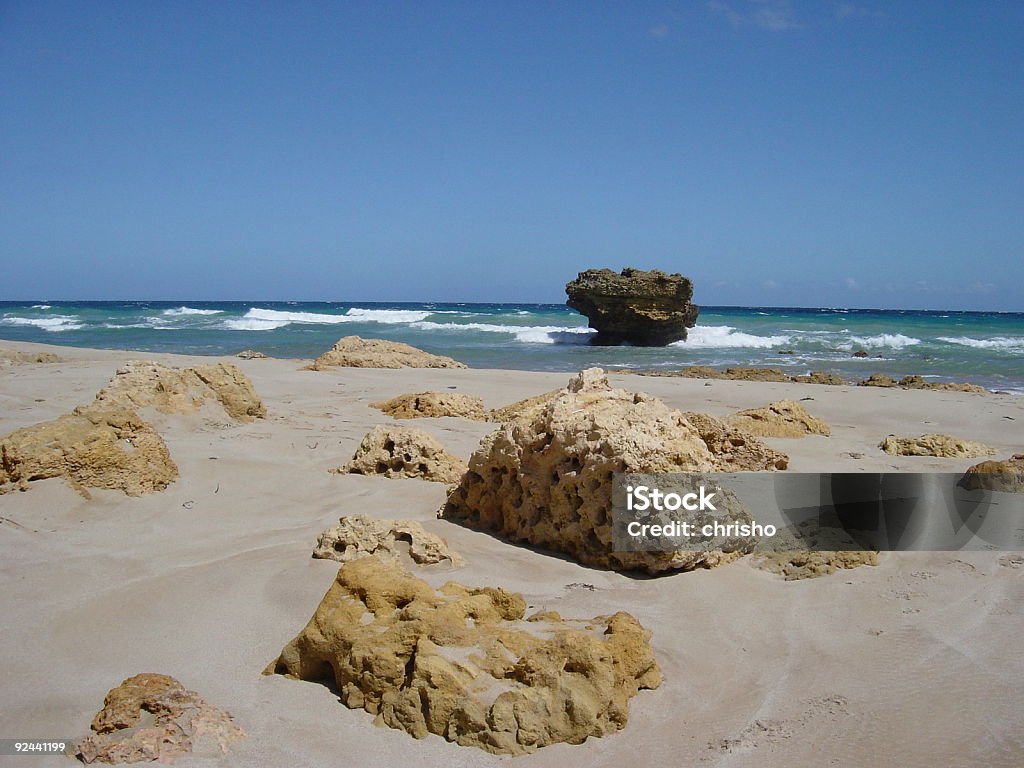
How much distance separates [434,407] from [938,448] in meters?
4.56

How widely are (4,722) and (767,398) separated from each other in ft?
30.7

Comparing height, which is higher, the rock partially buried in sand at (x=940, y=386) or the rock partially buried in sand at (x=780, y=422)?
the rock partially buried in sand at (x=780, y=422)

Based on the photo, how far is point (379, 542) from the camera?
11.8 ft

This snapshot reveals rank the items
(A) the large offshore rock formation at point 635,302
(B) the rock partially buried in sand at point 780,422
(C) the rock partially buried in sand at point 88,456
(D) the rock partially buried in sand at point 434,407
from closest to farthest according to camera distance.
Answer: (C) the rock partially buried in sand at point 88,456 → (B) the rock partially buried in sand at point 780,422 → (D) the rock partially buried in sand at point 434,407 → (A) the large offshore rock formation at point 635,302

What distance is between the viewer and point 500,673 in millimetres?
2426

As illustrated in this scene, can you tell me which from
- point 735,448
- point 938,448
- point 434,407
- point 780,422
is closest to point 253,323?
point 434,407

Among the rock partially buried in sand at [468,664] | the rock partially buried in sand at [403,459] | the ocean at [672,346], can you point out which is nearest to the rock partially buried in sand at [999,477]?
the rock partially buried in sand at [468,664]

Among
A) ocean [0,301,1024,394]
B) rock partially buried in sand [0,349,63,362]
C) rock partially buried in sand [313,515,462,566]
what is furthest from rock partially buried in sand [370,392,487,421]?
ocean [0,301,1024,394]

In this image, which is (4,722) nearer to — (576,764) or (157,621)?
(157,621)

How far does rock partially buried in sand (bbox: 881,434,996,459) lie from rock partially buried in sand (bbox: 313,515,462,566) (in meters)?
4.39

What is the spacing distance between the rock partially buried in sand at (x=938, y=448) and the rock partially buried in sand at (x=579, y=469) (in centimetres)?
321

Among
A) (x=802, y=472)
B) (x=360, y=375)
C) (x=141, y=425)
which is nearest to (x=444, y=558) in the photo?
(x=141, y=425)

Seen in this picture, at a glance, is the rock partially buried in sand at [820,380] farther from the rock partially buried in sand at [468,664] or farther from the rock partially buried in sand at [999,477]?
the rock partially buried in sand at [468,664]

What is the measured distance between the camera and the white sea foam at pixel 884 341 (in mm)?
26297
